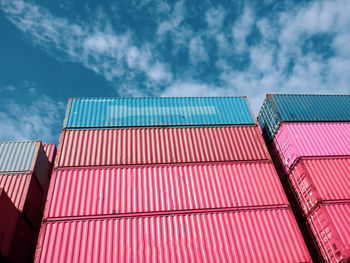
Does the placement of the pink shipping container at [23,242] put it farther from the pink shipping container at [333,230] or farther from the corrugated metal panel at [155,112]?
the pink shipping container at [333,230]

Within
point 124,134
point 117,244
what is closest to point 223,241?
point 117,244

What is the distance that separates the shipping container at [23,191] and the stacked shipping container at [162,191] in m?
2.61

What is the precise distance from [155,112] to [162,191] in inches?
232

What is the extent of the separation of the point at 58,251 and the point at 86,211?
1.69 m

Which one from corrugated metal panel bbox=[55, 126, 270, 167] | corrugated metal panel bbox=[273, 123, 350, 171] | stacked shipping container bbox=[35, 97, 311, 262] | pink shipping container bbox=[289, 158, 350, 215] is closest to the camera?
stacked shipping container bbox=[35, 97, 311, 262]

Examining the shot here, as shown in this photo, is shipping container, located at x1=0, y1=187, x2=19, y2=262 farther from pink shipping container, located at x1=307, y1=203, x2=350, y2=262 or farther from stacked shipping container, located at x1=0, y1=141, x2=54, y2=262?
pink shipping container, located at x1=307, y1=203, x2=350, y2=262

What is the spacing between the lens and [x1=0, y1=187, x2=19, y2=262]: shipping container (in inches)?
354

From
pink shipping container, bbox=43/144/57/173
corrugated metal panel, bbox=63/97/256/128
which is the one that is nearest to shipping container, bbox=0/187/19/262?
corrugated metal panel, bbox=63/97/256/128

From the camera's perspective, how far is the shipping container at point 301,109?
578 inches

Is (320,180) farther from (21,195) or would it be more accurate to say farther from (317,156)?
(21,195)

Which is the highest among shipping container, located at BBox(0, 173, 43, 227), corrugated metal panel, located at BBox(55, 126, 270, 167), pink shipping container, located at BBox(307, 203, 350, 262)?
corrugated metal panel, located at BBox(55, 126, 270, 167)

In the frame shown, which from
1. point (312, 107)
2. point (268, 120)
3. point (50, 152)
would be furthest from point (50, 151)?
point (312, 107)

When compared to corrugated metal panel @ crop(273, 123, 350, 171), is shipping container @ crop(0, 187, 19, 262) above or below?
below

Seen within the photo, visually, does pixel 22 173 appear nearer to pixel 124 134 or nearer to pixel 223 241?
pixel 124 134
